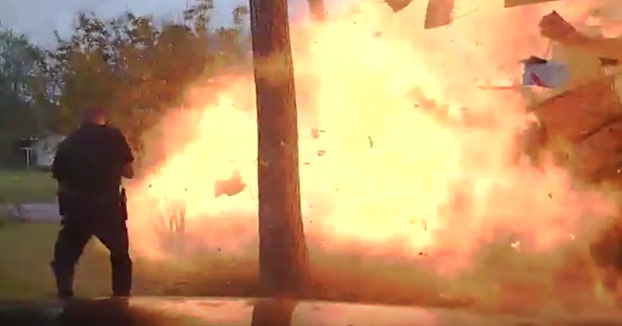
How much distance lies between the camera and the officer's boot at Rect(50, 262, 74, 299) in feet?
5.85

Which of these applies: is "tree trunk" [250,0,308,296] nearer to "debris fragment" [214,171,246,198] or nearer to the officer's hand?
"debris fragment" [214,171,246,198]

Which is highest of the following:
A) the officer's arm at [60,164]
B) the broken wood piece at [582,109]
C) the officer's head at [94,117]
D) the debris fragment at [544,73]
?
the debris fragment at [544,73]

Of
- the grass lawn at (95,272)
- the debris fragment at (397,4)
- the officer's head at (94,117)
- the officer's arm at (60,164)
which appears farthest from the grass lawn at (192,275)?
the debris fragment at (397,4)

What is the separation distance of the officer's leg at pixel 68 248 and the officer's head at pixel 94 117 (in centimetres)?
24

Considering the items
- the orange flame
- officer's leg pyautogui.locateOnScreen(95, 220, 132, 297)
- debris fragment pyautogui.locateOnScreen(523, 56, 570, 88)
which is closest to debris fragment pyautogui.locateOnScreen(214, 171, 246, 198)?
the orange flame

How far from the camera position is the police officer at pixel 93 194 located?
5.66 feet

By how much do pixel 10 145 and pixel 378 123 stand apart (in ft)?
2.73

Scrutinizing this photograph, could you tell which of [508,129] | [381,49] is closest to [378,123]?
[381,49]

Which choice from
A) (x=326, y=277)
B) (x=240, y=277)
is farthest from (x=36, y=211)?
(x=326, y=277)

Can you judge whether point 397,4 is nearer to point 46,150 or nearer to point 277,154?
point 277,154

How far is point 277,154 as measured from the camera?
168cm

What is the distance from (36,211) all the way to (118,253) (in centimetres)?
21

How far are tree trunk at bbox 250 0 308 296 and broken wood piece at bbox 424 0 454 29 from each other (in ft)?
0.99

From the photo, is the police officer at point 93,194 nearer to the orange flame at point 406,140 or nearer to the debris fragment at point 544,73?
the orange flame at point 406,140
